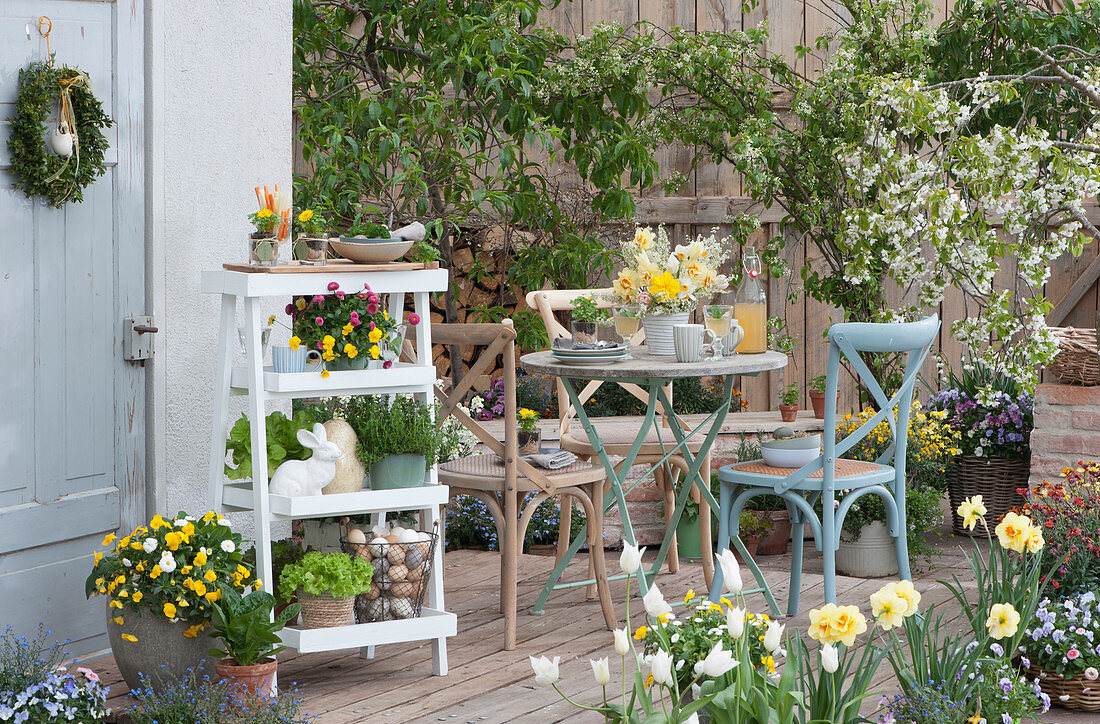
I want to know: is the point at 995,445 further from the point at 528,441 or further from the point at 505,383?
the point at 505,383

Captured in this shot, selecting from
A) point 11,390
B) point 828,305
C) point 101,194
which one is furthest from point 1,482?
point 828,305

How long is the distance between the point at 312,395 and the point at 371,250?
451 mm

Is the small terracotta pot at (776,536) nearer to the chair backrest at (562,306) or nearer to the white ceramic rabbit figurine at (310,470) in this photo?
the chair backrest at (562,306)

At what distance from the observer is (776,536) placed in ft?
17.9

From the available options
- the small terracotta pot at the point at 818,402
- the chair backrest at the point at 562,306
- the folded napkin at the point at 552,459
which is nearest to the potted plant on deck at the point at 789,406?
the small terracotta pot at the point at 818,402

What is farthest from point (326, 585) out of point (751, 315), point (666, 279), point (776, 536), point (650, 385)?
point (776, 536)

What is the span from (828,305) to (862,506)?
76.2 inches

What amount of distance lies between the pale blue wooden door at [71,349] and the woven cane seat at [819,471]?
192 cm

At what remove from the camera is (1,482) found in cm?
347

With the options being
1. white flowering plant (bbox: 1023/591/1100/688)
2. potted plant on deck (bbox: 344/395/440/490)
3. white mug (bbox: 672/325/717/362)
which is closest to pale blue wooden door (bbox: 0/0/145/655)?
potted plant on deck (bbox: 344/395/440/490)

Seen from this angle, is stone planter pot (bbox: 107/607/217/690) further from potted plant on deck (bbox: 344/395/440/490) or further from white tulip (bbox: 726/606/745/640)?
white tulip (bbox: 726/606/745/640)

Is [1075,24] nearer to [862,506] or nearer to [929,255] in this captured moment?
[929,255]

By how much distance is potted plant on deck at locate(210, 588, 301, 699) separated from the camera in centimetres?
327

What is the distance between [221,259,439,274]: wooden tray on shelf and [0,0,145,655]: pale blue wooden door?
0.41m
